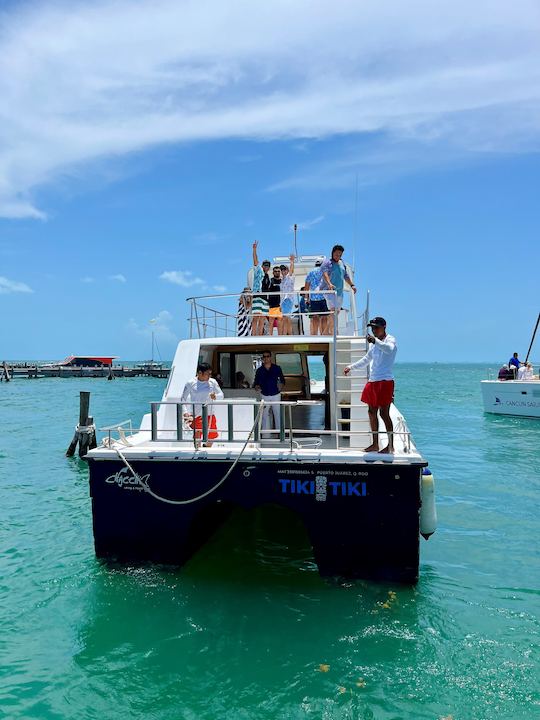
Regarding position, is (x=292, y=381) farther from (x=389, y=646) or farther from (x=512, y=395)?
(x=512, y=395)

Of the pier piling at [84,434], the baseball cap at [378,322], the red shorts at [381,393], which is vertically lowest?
the pier piling at [84,434]

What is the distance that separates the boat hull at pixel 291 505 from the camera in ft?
21.7

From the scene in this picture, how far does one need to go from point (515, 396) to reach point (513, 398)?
0.17 metres

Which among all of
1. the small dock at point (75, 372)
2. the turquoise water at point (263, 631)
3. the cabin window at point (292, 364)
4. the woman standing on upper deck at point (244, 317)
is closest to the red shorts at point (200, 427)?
the turquoise water at point (263, 631)

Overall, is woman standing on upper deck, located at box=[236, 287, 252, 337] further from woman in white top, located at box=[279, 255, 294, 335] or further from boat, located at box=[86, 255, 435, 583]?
boat, located at box=[86, 255, 435, 583]

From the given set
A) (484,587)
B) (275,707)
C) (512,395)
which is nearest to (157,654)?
(275,707)

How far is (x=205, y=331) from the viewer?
1061cm

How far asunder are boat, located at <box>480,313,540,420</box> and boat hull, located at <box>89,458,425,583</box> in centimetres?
2216

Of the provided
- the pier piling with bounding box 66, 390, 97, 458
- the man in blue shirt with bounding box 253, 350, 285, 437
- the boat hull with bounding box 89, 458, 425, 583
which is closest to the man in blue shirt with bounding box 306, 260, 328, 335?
the man in blue shirt with bounding box 253, 350, 285, 437

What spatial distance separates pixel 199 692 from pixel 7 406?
115 feet

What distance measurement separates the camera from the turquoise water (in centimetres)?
511

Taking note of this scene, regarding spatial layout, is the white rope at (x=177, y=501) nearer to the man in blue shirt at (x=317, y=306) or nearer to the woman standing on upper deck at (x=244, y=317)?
the man in blue shirt at (x=317, y=306)

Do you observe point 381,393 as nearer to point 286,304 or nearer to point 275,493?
point 275,493

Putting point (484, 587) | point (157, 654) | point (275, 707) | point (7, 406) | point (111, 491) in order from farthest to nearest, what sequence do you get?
point (7, 406), point (484, 587), point (111, 491), point (157, 654), point (275, 707)
